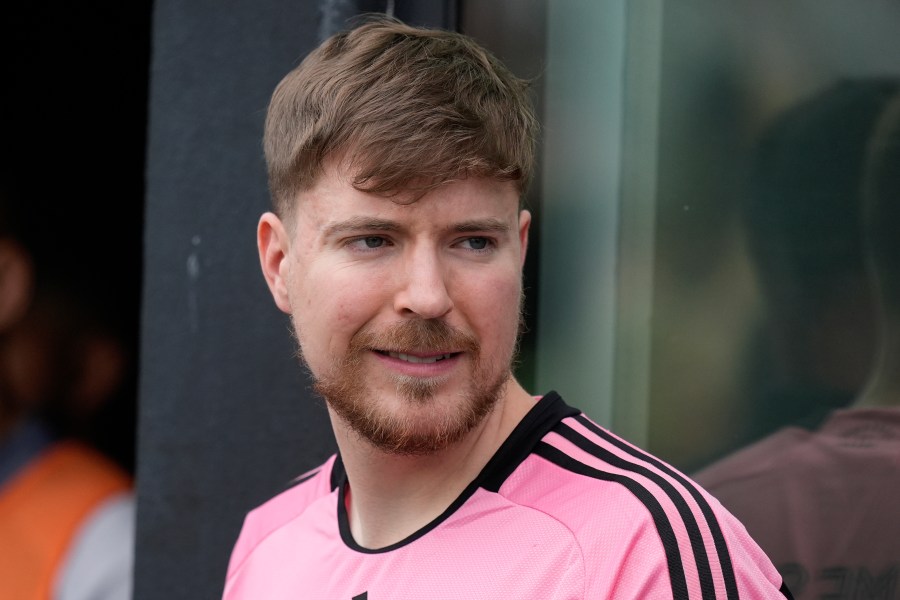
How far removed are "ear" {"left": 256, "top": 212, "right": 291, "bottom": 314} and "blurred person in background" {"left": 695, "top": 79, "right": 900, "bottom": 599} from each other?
1.38 m

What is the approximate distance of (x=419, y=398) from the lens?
5.70ft

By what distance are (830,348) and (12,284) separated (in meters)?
3.32

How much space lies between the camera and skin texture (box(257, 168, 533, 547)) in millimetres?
1702

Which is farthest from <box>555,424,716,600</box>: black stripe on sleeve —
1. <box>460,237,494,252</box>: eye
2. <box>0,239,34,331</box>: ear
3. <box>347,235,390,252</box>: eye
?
<box>0,239,34,331</box>: ear

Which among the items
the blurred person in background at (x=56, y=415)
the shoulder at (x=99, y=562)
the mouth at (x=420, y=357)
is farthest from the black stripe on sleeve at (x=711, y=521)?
the blurred person in background at (x=56, y=415)

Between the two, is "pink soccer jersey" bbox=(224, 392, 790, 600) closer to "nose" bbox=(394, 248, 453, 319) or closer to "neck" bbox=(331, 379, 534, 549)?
"neck" bbox=(331, 379, 534, 549)

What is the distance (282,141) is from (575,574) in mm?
971

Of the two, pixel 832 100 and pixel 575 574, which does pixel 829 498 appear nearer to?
pixel 832 100

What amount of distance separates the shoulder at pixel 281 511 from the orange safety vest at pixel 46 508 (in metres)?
1.77

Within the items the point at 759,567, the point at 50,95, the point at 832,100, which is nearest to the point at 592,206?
the point at 832,100

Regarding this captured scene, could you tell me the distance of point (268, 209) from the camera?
3.09 meters

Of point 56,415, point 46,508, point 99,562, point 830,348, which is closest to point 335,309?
point 830,348

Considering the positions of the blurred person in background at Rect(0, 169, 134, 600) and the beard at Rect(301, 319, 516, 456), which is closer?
the beard at Rect(301, 319, 516, 456)

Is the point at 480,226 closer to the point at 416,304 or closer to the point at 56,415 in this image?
the point at 416,304
